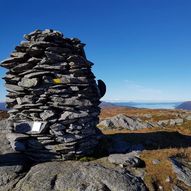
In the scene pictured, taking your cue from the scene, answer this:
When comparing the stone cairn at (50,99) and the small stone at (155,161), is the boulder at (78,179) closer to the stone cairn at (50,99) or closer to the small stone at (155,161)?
the stone cairn at (50,99)

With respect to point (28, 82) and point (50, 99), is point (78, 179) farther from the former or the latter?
point (28, 82)

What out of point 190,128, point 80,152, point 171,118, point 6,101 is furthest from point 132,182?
point 171,118

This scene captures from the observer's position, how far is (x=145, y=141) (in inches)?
936

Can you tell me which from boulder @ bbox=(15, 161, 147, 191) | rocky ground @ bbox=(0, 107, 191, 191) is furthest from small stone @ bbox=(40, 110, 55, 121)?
boulder @ bbox=(15, 161, 147, 191)

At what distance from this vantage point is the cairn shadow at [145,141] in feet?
69.9

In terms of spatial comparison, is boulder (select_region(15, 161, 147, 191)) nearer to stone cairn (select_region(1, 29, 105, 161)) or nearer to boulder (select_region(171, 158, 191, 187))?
stone cairn (select_region(1, 29, 105, 161))

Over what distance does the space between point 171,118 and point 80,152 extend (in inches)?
1233

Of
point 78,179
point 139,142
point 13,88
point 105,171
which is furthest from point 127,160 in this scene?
point 13,88

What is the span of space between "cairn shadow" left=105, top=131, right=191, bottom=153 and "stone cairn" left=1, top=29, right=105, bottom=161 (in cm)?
285

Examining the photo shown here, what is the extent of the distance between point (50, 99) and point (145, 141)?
924cm

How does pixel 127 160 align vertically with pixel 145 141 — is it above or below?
below

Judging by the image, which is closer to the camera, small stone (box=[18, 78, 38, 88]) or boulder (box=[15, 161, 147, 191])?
boulder (box=[15, 161, 147, 191])

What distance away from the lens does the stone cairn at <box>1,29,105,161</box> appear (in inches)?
715

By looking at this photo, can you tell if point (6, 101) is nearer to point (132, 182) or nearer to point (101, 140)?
point (101, 140)
